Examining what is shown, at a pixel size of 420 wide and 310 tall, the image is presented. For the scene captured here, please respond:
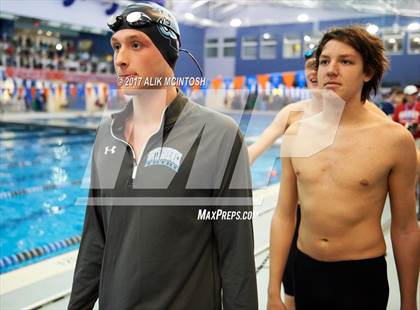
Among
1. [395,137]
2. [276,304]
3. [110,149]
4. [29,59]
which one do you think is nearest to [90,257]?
[110,149]

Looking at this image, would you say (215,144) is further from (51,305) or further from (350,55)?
(51,305)

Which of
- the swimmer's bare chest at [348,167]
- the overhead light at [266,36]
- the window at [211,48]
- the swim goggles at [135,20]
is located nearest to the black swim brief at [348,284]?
the swimmer's bare chest at [348,167]

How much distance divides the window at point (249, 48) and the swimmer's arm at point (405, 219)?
1469 cm

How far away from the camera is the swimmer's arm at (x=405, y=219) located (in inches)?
54.6

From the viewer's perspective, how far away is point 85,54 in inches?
559

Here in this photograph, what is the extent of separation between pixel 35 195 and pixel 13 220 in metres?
0.97

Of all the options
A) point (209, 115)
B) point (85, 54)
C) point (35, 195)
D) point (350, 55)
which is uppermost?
point (350, 55)

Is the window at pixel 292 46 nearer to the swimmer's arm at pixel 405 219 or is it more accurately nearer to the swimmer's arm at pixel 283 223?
the swimmer's arm at pixel 283 223

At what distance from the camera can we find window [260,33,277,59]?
50.4ft

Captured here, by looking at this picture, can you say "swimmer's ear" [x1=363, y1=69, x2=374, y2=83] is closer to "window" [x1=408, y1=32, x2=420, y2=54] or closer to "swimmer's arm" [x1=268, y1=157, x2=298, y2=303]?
"swimmer's arm" [x1=268, y1=157, x2=298, y2=303]

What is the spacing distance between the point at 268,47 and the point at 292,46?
11.2ft

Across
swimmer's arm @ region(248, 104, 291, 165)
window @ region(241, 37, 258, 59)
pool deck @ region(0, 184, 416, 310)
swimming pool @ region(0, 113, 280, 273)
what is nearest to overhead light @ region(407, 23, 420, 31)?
swimming pool @ region(0, 113, 280, 273)

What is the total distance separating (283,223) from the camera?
62.6 inches

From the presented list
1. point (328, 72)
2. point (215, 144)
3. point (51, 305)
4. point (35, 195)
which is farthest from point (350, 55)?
point (35, 195)
